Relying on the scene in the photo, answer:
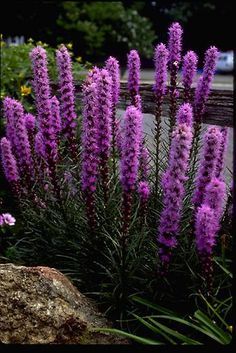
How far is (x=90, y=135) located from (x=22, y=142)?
3.41ft

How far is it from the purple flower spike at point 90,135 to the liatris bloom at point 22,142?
87 cm

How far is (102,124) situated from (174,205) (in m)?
0.84

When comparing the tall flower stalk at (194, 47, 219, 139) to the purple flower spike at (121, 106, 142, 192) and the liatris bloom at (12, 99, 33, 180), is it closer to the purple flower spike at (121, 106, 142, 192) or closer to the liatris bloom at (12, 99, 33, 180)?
the purple flower spike at (121, 106, 142, 192)

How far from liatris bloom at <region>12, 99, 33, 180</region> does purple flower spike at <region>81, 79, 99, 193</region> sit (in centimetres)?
87

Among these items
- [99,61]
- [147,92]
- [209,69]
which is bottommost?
[99,61]

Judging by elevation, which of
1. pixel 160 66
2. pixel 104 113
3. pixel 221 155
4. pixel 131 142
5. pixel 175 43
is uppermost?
pixel 175 43

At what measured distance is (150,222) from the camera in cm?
505

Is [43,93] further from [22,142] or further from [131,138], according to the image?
[131,138]

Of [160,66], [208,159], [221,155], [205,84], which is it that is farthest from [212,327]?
[160,66]

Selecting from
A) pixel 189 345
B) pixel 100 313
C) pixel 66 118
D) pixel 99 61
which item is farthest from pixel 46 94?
pixel 99 61

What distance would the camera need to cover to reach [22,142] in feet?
17.0

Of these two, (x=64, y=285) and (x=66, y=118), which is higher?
(x=66, y=118)

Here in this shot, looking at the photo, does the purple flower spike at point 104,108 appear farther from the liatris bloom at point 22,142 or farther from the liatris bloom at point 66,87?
the liatris bloom at point 22,142

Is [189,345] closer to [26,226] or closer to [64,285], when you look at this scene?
[64,285]
